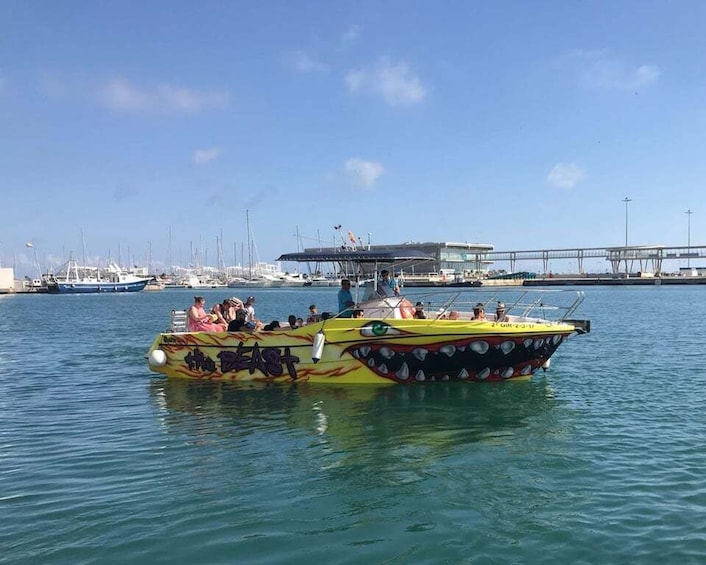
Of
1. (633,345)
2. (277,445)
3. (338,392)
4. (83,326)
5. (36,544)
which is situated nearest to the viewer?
(36,544)

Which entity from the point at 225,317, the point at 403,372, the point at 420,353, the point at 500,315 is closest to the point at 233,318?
the point at 225,317

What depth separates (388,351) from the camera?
14711mm

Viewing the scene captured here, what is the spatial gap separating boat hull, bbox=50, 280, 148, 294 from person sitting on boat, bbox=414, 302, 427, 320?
117 meters

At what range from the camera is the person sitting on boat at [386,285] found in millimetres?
15328

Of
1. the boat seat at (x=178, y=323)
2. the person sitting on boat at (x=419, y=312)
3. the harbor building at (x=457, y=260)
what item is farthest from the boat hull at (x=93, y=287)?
the person sitting on boat at (x=419, y=312)

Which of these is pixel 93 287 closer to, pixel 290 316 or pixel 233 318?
pixel 233 318

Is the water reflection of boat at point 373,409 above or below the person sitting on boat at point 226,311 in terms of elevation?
below

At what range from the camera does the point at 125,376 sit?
61.1ft

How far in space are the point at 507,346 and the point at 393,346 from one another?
260 cm

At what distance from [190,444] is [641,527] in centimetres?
702

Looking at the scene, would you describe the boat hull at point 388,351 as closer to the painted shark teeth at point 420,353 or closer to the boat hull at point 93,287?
the painted shark teeth at point 420,353

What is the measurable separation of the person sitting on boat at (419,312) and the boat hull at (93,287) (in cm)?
11748

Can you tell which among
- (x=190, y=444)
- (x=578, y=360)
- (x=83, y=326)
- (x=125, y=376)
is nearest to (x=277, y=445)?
(x=190, y=444)

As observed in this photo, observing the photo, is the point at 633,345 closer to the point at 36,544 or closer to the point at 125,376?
the point at 125,376
